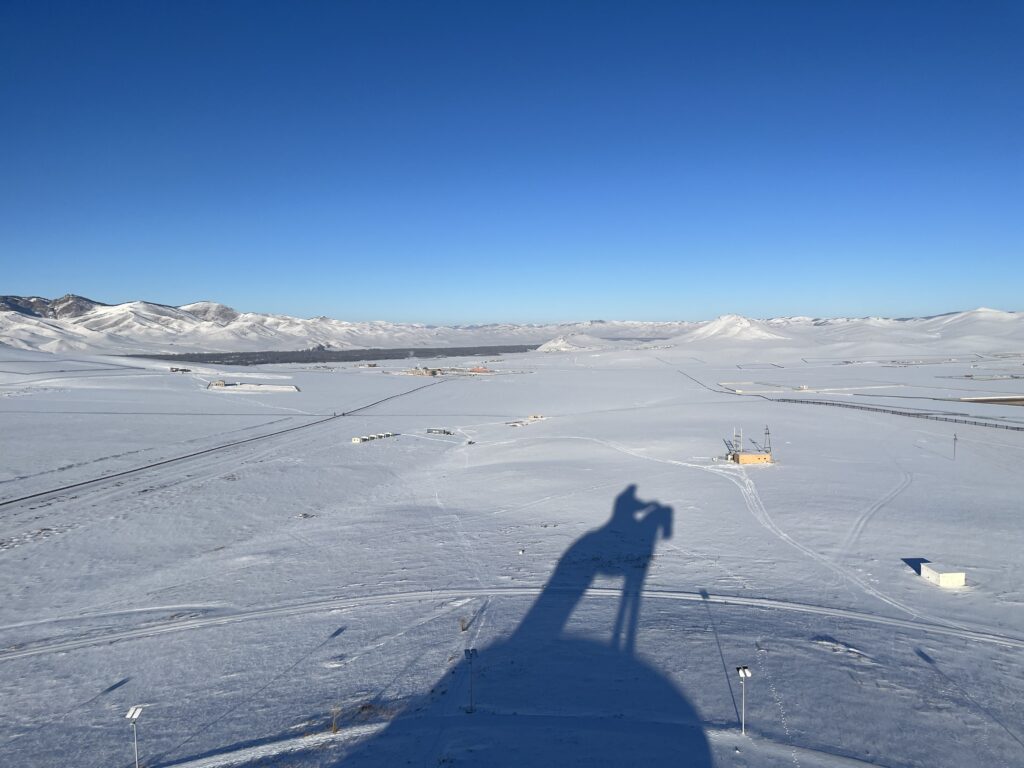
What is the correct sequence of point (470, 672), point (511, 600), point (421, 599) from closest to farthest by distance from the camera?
1. point (470, 672)
2. point (511, 600)
3. point (421, 599)

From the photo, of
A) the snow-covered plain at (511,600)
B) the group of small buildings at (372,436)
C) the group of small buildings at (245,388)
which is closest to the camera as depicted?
the snow-covered plain at (511,600)

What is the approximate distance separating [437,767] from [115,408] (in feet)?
130

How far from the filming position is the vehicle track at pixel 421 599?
9680 millimetres

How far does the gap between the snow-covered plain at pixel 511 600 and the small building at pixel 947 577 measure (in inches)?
10.6

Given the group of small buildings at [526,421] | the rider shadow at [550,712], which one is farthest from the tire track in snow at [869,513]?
the group of small buildings at [526,421]

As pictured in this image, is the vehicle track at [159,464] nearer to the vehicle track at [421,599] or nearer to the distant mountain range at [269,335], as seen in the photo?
the vehicle track at [421,599]

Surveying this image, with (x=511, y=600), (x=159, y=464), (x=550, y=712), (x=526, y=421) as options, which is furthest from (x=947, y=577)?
(x=526, y=421)

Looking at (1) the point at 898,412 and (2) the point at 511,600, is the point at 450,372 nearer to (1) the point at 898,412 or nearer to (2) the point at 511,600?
(1) the point at 898,412

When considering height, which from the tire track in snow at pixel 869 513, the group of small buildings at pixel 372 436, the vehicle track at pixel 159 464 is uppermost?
the tire track in snow at pixel 869 513

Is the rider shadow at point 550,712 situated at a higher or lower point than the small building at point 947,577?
lower

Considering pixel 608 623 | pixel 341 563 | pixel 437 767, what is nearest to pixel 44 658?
pixel 341 563

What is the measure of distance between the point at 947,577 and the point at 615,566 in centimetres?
576

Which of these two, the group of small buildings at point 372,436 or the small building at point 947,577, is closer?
the small building at point 947,577

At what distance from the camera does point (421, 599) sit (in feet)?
36.8
